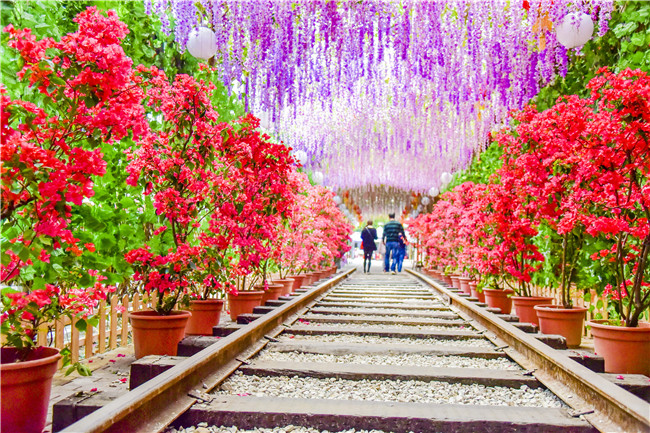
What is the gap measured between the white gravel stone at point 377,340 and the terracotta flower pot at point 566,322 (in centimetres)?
57

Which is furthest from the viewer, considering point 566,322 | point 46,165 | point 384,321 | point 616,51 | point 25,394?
point 616,51

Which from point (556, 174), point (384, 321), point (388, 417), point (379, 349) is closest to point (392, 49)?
point (556, 174)

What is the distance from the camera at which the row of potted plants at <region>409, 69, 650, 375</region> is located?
2.58m

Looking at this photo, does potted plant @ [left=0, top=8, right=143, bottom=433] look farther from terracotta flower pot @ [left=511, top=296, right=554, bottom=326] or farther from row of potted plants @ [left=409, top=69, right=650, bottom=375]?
terracotta flower pot @ [left=511, top=296, right=554, bottom=326]

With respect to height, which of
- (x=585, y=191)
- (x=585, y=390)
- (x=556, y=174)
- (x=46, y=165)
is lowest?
(x=585, y=390)

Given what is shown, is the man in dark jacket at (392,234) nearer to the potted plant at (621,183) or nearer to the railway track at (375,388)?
the railway track at (375,388)

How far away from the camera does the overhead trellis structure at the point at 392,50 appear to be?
565cm

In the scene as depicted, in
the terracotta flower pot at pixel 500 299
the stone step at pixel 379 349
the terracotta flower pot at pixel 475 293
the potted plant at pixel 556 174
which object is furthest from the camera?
the terracotta flower pot at pixel 475 293

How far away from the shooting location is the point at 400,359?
110 inches

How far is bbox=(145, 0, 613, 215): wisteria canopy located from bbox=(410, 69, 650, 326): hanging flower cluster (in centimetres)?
179

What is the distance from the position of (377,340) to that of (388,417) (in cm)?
170

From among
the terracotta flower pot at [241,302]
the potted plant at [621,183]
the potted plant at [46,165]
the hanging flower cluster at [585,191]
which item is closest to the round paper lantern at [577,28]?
the hanging flower cluster at [585,191]

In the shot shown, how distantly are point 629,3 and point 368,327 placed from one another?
3445 millimetres

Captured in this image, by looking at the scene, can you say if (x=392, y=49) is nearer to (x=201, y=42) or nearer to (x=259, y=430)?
(x=201, y=42)
